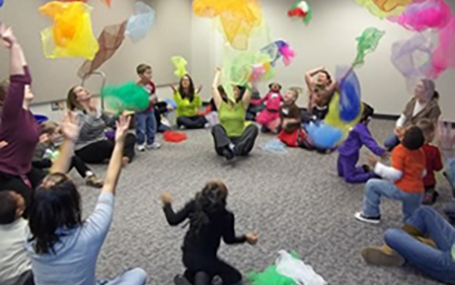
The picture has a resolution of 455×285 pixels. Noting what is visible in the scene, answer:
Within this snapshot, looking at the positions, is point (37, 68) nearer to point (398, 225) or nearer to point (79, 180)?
point (79, 180)

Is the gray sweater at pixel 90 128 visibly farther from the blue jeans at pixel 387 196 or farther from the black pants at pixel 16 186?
the blue jeans at pixel 387 196

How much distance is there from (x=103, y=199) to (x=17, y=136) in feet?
Result: 3.37

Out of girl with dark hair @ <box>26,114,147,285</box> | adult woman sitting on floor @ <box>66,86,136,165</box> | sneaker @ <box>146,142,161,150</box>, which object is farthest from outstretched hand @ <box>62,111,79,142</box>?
sneaker @ <box>146,142,161,150</box>

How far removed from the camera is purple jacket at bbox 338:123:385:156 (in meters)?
4.15

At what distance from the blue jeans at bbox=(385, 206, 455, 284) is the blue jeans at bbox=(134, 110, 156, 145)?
145 inches

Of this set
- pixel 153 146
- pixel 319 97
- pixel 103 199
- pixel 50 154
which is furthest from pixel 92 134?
pixel 103 199

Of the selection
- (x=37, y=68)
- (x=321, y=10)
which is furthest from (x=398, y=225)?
(x=321, y=10)

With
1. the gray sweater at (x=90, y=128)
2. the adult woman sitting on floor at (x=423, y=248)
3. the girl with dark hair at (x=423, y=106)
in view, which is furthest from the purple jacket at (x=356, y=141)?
the gray sweater at (x=90, y=128)

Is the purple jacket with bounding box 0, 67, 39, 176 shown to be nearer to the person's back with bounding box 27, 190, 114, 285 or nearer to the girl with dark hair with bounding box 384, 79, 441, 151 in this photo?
the person's back with bounding box 27, 190, 114, 285

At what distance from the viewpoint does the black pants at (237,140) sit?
16.3ft

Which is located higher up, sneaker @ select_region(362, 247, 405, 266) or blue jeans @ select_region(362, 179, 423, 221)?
blue jeans @ select_region(362, 179, 423, 221)

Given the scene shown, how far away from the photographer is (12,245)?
198cm

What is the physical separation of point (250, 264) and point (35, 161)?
7.81 feet

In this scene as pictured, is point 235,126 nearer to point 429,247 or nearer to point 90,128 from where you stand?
point 90,128
